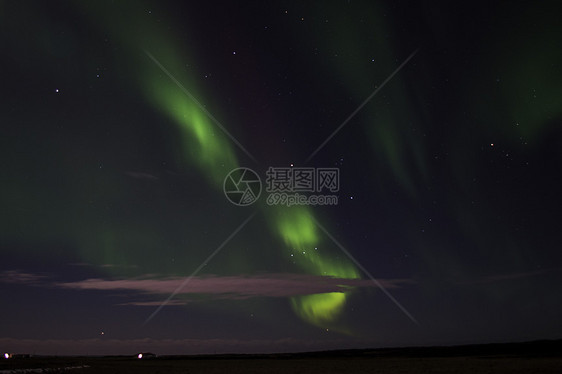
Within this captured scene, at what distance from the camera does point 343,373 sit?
42562mm

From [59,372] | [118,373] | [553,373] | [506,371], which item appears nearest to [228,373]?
[118,373]

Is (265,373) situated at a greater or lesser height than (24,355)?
lesser

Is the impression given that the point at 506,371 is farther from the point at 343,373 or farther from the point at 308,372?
the point at 308,372

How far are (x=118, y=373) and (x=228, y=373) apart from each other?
10502 mm

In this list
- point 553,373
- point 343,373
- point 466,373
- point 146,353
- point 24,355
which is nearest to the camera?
point 553,373

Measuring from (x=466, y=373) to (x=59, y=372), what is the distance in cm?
3384

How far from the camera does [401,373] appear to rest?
40875mm

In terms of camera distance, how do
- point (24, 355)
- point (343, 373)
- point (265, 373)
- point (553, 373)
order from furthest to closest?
1. point (24, 355)
2. point (265, 373)
3. point (343, 373)
4. point (553, 373)

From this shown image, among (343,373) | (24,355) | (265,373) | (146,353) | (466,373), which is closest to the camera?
(466,373)

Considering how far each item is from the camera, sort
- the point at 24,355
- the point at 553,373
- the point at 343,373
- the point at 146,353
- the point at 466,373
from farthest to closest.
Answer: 1. the point at 146,353
2. the point at 24,355
3. the point at 343,373
4. the point at 466,373
5. the point at 553,373

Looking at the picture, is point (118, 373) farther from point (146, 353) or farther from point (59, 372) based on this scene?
point (146, 353)

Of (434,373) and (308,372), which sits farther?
(308,372)

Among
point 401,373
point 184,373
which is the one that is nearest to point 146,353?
point 184,373

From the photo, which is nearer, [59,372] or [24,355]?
[59,372]
